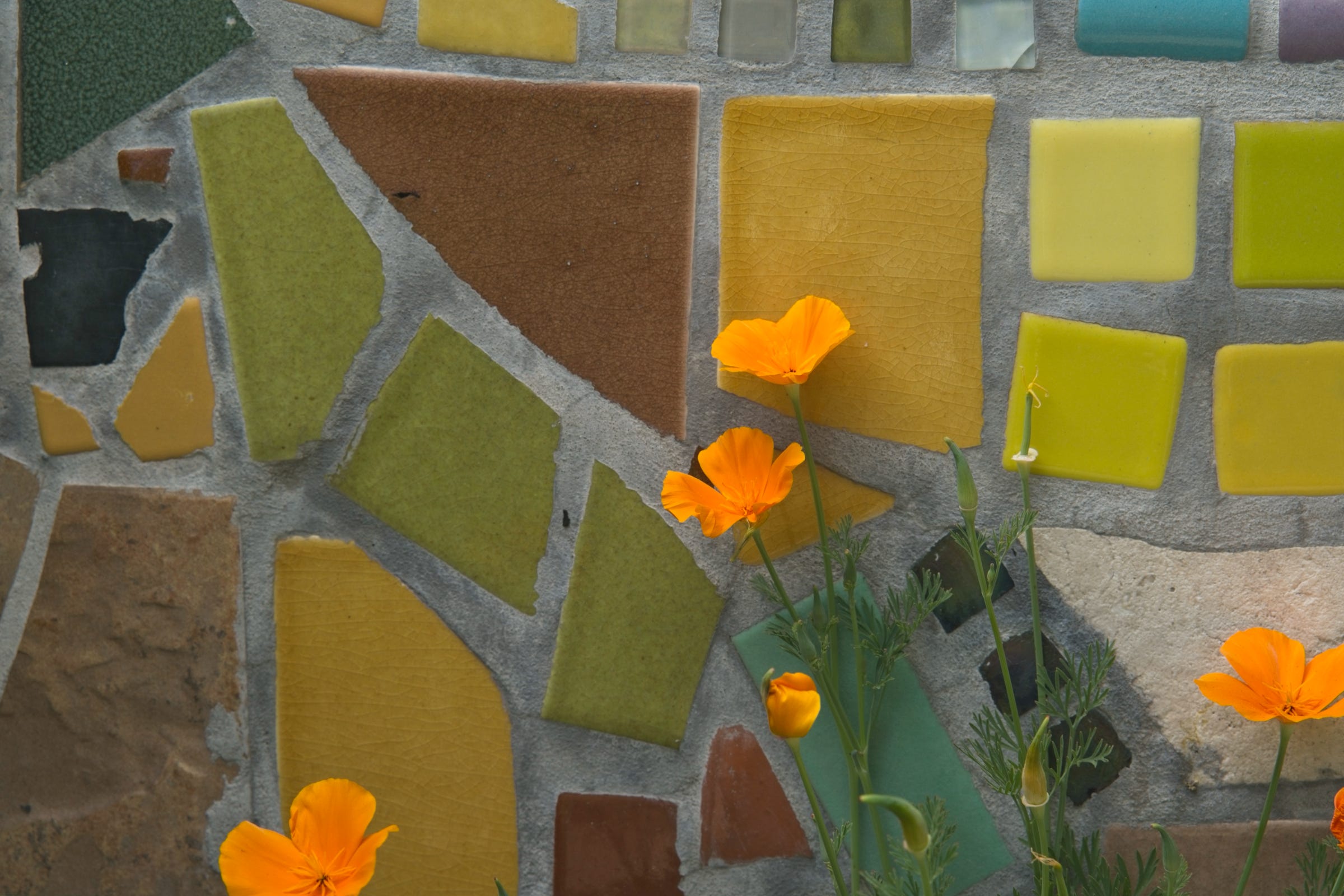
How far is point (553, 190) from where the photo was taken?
31.9 inches

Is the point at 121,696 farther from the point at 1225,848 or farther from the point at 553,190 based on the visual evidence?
the point at 1225,848

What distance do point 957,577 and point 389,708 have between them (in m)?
0.48

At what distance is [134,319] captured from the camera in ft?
2.69

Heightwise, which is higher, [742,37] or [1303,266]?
[742,37]

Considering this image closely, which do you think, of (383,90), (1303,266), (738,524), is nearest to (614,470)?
(738,524)

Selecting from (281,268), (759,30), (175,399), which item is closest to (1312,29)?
(759,30)

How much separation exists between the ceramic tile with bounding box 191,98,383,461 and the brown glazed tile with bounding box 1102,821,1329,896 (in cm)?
74

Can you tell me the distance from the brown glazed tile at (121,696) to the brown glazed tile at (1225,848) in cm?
74

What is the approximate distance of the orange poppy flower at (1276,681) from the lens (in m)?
0.74

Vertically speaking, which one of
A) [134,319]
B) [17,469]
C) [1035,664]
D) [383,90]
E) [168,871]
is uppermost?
[383,90]

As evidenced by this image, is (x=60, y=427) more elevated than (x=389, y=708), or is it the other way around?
(x=60, y=427)

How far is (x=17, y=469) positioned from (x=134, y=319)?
0.16m

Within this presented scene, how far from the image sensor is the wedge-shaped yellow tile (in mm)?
826

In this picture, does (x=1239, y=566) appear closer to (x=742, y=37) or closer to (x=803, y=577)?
(x=803, y=577)
